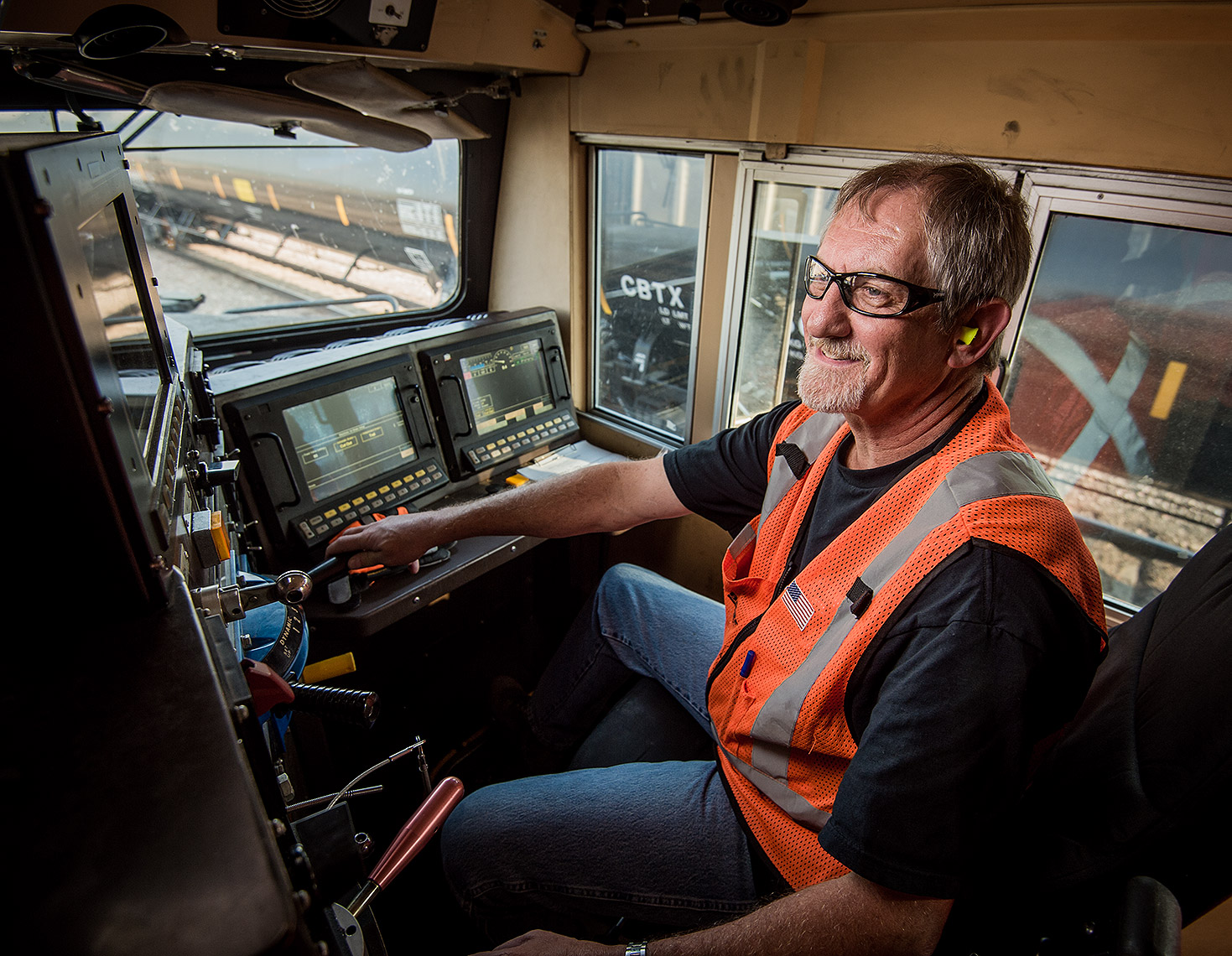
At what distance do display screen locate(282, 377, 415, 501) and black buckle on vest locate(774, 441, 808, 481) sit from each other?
52.2 inches

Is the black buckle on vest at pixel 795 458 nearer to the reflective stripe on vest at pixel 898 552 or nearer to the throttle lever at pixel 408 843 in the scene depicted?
the reflective stripe on vest at pixel 898 552

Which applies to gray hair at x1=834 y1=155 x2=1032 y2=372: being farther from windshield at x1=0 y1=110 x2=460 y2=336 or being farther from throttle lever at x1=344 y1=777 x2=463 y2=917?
windshield at x1=0 y1=110 x2=460 y2=336

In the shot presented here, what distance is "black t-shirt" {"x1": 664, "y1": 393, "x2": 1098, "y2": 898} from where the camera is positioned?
911 millimetres

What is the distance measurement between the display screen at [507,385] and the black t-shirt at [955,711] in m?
1.79

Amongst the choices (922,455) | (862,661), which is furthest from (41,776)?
(922,455)

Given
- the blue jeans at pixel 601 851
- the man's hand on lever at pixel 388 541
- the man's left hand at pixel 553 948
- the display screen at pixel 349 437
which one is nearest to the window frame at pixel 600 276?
the display screen at pixel 349 437

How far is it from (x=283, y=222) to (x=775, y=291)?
6.00ft

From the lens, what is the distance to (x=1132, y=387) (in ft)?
6.08

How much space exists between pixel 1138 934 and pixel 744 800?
641 millimetres

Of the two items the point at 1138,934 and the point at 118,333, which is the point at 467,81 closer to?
the point at 118,333

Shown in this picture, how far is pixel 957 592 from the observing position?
0.97 m

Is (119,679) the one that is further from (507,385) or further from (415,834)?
(507,385)

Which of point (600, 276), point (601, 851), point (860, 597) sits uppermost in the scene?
point (600, 276)

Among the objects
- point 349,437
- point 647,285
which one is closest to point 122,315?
point 349,437
